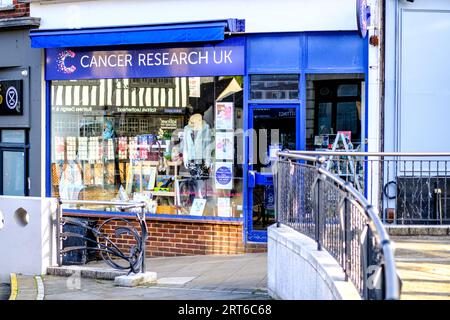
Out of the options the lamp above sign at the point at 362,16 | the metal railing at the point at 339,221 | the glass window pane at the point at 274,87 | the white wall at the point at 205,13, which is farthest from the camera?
the glass window pane at the point at 274,87

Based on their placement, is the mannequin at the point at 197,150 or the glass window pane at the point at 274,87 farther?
the mannequin at the point at 197,150

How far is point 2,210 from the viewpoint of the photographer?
37.2 feet

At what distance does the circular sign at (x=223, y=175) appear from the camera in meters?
13.4

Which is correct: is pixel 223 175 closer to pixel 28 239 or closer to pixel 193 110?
pixel 193 110

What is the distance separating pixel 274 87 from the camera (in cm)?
1309

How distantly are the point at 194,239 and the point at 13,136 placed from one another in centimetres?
456

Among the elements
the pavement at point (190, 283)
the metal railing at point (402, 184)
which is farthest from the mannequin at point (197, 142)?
the metal railing at point (402, 184)

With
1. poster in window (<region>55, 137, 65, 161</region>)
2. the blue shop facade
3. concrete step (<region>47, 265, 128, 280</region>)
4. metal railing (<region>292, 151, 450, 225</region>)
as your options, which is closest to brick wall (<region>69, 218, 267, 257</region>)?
the blue shop facade

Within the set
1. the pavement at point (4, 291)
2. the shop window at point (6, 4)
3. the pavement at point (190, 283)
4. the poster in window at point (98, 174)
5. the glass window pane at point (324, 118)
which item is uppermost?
the shop window at point (6, 4)

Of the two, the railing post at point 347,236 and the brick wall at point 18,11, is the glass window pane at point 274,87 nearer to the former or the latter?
the brick wall at point 18,11

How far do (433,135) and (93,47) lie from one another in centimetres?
613

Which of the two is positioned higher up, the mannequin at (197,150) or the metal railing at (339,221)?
the mannequin at (197,150)

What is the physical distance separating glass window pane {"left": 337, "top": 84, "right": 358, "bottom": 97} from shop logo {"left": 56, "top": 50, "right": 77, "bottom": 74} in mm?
4903

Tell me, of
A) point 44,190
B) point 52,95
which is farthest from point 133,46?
point 44,190
